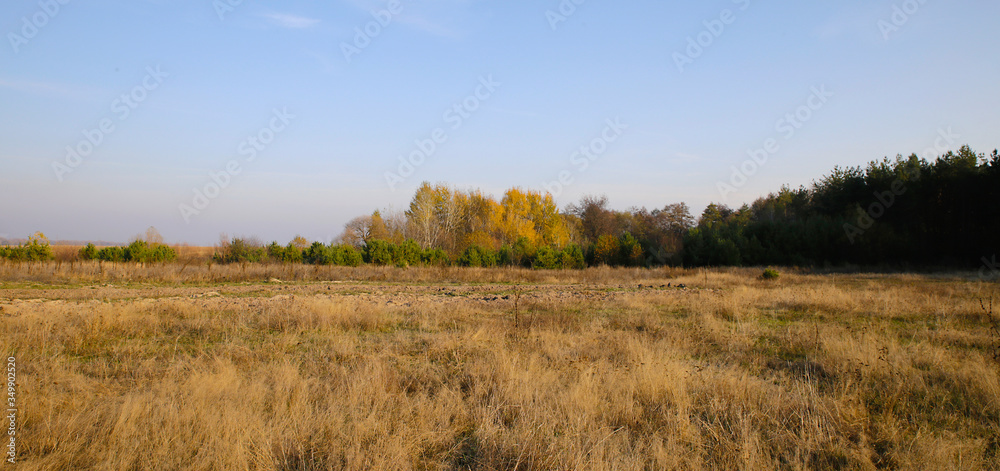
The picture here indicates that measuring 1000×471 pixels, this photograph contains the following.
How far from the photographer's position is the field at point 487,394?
Result: 3432 millimetres

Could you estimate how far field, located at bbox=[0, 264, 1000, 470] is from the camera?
3432 millimetres

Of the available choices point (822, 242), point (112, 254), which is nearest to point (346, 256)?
point (112, 254)

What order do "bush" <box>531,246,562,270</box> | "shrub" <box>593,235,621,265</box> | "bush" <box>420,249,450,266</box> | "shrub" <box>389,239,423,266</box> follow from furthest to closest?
"shrub" <box>593,235,621,265</box> → "bush" <box>420,249,450,266</box> → "bush" <box>531,246,562,270</box> → "shrub" <box>389,239,423,266</box>

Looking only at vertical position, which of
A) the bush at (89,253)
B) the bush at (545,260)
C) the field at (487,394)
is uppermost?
the bush at (89,253)

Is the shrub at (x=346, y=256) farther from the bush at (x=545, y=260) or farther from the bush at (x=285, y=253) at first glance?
the bush at (x=545, y=260)

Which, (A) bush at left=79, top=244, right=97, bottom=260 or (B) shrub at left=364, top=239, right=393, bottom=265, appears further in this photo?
(B) shrub at left=364, top=239, right=393, bottom=265

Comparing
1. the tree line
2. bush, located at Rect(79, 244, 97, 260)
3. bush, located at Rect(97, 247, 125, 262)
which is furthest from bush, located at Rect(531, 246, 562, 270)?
bush, located at Rect(79, 244, 97, 260)

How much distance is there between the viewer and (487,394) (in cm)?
471

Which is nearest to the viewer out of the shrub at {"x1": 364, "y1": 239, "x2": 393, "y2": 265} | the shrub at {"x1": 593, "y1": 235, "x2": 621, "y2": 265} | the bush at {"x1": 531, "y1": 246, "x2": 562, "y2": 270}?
the shrub at {"x1": 364, "y1": 239, "x2": 393, "y2": 265}

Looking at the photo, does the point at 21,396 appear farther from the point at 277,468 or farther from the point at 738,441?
the point at 738,441

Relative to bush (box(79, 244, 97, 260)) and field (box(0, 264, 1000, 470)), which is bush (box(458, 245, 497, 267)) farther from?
field (box(0, 264, 1000, 470))

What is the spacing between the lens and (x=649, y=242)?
41.7m

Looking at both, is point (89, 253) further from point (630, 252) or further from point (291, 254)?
point (630, 252)

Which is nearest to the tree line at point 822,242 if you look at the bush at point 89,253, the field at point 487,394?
the bush at point 89,253
